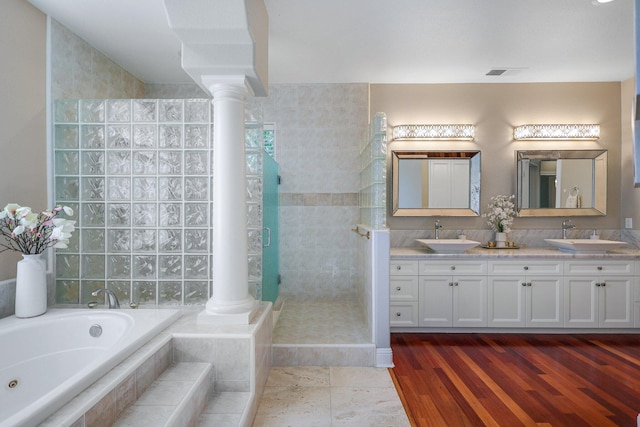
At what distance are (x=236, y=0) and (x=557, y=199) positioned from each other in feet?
12.1

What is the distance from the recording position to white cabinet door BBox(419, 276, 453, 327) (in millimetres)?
3223

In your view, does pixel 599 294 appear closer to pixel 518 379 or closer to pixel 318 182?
pixel 518 379

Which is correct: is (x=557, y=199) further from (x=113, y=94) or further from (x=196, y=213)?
(x=113, y=94)

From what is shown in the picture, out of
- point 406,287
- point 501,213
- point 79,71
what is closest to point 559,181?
point 501,213

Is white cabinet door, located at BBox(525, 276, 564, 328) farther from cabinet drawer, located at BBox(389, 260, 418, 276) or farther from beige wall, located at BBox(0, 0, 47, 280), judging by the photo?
beige wall, located at BBox(0, 0, 47, 280)

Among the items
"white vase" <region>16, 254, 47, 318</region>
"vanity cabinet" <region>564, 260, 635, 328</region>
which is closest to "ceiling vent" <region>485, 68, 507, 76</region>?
"vanity cabinet" <region>564, 260, 635, 328</region>

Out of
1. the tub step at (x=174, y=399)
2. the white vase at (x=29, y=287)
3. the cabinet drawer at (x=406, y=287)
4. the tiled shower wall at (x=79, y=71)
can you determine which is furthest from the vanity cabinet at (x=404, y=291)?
the tiled shower wall at (x=79, y=71)

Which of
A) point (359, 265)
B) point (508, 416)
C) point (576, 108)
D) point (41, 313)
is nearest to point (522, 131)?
point (576, 108)

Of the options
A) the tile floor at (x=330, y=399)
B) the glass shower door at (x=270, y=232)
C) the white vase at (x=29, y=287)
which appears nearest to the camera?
the tile floor at (x=330, y=399)

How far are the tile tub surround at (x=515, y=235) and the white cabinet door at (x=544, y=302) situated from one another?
1.92ft

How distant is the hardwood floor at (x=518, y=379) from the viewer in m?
2.00

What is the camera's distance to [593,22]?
2498mm

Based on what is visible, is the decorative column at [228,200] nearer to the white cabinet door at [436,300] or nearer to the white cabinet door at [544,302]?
the white cabinet door at [436,300]

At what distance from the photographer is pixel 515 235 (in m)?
3.70
